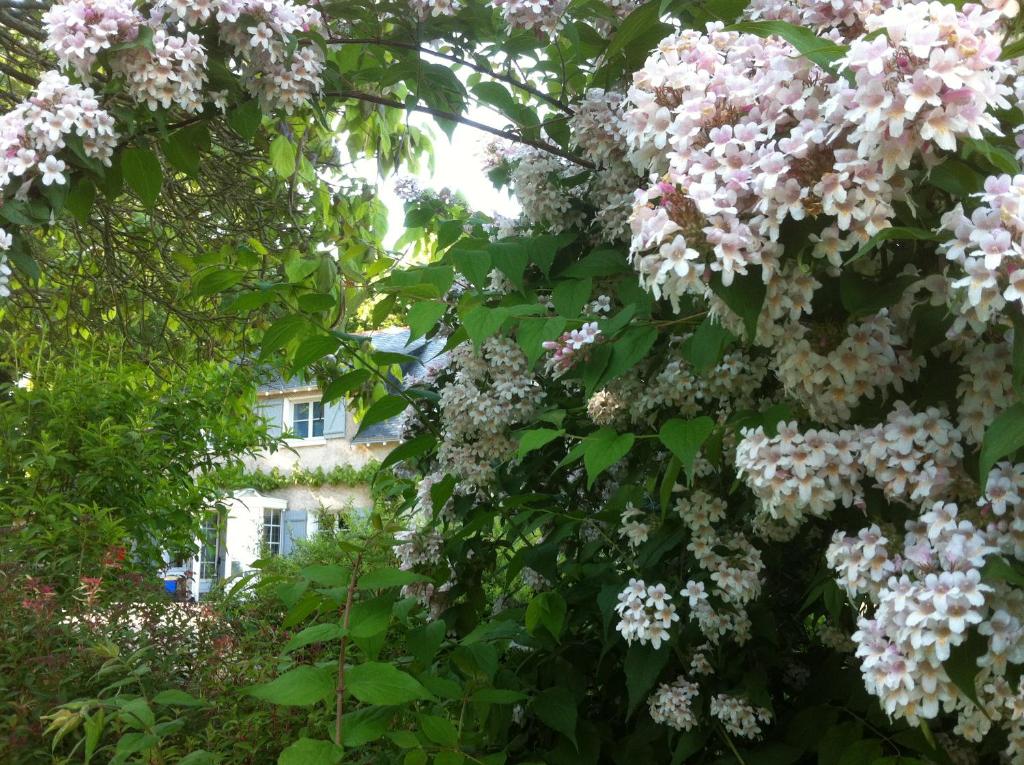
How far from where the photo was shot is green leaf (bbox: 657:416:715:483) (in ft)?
4.60

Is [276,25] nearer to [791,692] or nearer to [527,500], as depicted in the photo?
[527,500]

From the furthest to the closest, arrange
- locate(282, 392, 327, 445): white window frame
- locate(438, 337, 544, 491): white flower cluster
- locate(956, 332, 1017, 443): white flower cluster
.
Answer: locate(282, 392, 327, 445): white window frame
locate(438, 337, 544, 491): white flower cluster
locate(956, 332, 1017, 443): white flower cluster

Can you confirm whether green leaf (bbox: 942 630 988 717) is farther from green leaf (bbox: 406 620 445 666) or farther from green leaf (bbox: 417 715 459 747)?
green leaf (bbox: 406 620 445 666)

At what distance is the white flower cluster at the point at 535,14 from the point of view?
2.11 m

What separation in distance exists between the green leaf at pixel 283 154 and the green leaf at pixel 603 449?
2.37 metres

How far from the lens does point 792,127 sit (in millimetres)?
1171

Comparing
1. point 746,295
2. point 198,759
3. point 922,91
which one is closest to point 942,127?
point 922,91

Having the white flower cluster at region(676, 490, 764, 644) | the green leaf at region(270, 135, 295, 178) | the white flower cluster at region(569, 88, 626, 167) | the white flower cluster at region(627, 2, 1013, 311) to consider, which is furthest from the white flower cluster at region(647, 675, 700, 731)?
the green leaf at region(270, 135, 295, 178)

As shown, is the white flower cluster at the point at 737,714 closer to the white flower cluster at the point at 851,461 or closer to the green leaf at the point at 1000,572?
the white flower cluster at the point at 851,461

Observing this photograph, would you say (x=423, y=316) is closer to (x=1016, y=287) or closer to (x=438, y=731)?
(x=438, y=731)

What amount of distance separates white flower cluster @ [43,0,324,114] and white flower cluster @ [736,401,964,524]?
138 centimetres

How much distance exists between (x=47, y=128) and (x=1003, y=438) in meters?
1.82

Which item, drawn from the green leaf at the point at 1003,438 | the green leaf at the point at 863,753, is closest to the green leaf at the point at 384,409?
the green leaf at the point at 863,753

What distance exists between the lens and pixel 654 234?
1.10 m
